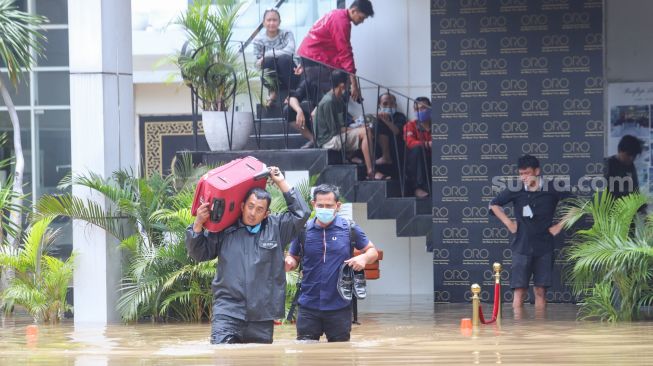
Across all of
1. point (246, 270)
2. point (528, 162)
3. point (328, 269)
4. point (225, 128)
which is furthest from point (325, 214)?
point (225, 128)

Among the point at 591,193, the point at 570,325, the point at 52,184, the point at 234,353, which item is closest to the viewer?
the point at 234,353

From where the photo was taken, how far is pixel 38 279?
14.8m

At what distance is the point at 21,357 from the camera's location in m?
9.80

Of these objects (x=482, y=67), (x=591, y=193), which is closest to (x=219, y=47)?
(x=482, y=67)

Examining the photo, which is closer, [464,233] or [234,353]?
[234,353]

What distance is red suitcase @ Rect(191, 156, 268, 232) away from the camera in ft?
31.5

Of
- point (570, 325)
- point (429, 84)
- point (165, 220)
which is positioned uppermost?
point (429, 84)

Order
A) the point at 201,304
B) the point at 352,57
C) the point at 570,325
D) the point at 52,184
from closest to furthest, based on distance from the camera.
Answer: the point at 570,325 → the point at 201,304 → the point at 352,57 → the point at 52,184

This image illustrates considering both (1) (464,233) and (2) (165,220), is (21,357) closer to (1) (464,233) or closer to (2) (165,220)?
(2) (165,220)

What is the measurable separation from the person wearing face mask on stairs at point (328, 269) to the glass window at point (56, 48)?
1163 centimetres

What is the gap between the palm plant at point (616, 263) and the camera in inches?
523

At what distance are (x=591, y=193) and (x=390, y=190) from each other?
2.42 m

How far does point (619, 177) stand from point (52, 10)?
9682 mm

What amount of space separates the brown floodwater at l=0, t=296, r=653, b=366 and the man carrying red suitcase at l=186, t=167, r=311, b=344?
0.57 feet
